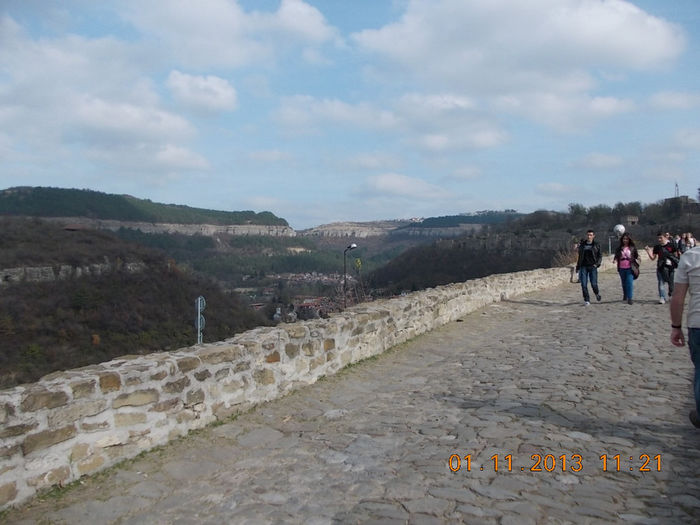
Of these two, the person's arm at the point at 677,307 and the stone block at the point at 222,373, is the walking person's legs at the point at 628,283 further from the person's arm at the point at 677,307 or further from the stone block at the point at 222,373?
the stone block at the point at 222,373

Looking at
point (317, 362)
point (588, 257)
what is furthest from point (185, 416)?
point (588, 257)

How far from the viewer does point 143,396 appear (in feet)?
12.2

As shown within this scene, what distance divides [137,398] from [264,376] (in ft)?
4.69

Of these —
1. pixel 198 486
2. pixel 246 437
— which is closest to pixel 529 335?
pixel 246 437

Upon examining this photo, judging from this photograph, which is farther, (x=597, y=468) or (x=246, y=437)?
(x=246, y=437)

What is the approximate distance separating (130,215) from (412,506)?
114611 mm

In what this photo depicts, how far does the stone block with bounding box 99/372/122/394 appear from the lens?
3.47m

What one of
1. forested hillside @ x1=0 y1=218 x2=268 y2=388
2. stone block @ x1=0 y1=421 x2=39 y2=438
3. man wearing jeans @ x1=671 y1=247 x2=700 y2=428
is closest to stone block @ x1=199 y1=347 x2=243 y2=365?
stone block @ x1=0 y1=421 x2=39 y2=438

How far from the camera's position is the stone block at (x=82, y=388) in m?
3.30

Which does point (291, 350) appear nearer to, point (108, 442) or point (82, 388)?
point (108, 442)

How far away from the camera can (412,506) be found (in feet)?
9.21

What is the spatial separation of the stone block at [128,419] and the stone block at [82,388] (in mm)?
281

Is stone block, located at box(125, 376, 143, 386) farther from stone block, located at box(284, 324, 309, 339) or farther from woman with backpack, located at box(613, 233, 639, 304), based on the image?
woman with backpack, located at box(613, 233, 639, 304)

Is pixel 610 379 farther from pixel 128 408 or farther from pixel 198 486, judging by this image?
pixel 128 408
